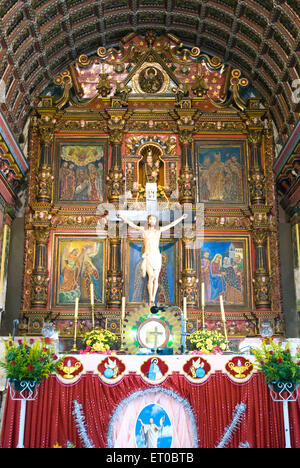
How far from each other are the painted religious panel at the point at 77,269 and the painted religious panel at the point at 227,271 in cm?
291

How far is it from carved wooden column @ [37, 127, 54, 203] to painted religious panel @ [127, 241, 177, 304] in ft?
9.08

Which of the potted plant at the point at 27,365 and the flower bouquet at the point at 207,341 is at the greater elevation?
the flower bouquet at the point at 207,341

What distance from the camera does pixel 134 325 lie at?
1280cm

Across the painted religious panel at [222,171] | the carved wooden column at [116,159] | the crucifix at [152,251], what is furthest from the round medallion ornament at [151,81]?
the crucifix at [152,251]

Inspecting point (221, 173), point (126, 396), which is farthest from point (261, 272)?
point (126, 396)

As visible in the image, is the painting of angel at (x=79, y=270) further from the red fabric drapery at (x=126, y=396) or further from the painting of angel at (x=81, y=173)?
the red fabric drapery at (x=126, y=396)

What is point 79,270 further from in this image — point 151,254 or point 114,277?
point 151,254

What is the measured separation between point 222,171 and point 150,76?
3.72m

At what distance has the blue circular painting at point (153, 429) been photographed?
889 centimetres

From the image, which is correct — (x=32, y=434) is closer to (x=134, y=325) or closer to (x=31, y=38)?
(x=134, y=325)

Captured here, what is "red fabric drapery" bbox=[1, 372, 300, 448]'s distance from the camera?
8.85 meters

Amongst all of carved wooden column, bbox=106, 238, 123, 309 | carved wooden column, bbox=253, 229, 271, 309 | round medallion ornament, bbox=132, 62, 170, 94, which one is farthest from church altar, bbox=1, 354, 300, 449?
round medallion ornament, bbox=132, 62, 170, 94

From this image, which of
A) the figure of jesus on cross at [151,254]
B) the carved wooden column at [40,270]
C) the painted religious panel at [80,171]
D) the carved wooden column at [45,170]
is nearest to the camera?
the figure of jesus on cross at [151,254]

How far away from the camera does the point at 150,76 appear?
55.4 ft
